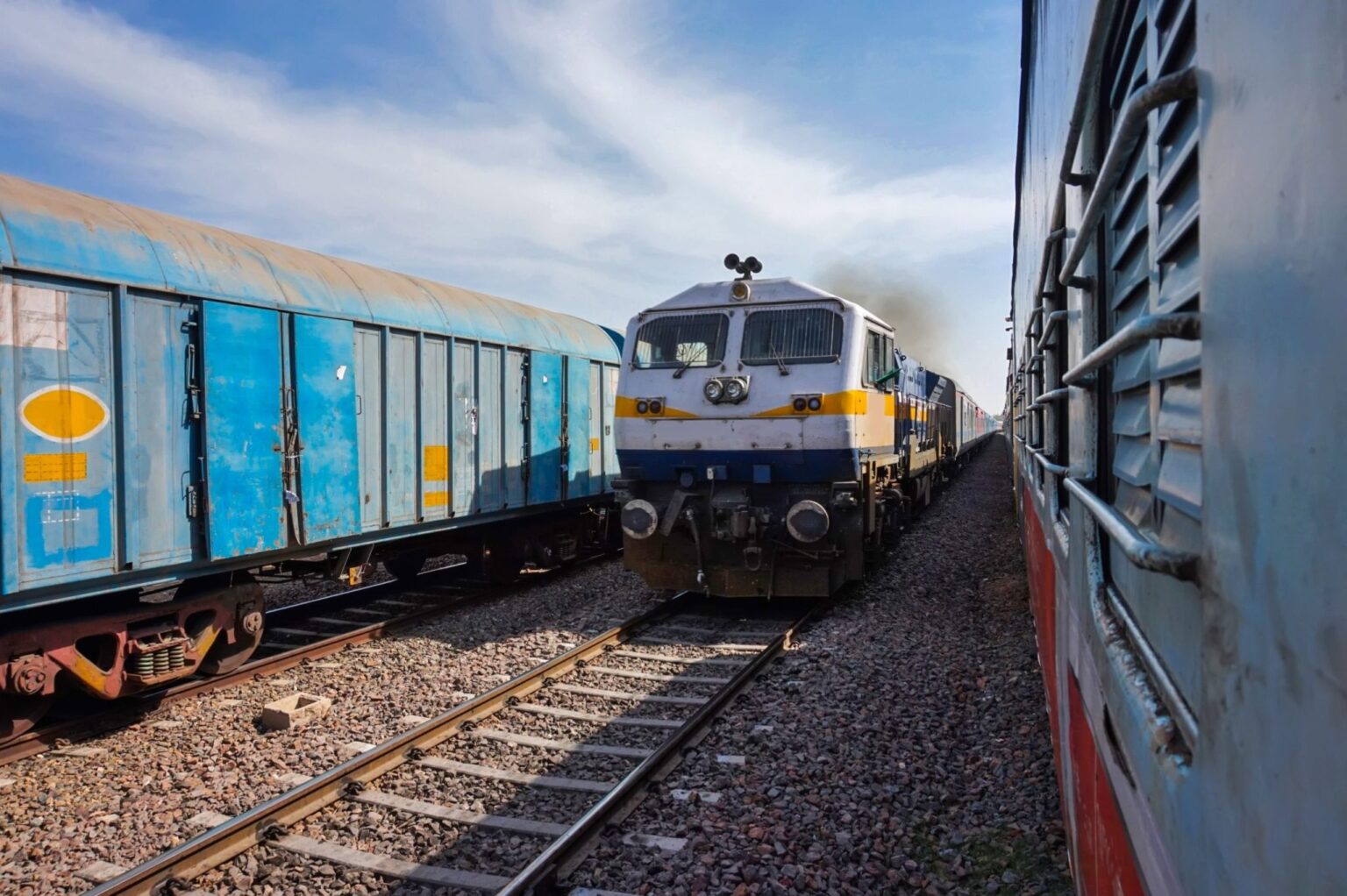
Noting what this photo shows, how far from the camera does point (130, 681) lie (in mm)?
6020

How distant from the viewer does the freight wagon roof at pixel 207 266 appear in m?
5.44

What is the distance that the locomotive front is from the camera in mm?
8430

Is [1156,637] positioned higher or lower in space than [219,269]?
lower

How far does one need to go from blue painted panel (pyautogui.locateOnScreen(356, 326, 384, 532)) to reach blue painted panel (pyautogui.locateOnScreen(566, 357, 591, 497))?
3.53 metres

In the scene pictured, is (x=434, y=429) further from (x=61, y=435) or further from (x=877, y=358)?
(x=877, y=358)

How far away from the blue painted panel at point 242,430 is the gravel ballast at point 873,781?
12.9 ft

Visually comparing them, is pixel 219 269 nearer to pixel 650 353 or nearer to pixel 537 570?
pixel 650 353

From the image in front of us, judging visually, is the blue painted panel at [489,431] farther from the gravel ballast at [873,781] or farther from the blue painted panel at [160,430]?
the gravel ballast at [873,781]

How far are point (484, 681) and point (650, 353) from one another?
4.08 m

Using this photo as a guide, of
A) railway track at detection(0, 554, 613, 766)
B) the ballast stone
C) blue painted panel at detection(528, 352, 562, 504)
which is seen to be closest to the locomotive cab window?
blue painted panel at detection(528, 352, 562, 504)

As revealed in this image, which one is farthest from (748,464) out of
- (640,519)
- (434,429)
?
(434,429)

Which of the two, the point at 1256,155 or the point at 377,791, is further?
the point at 377,791

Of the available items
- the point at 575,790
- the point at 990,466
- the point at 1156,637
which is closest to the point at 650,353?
the point at 575,790

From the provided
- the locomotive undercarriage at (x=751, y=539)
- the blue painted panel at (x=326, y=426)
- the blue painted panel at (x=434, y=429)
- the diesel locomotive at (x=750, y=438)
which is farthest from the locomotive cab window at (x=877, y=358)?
the blue painted panel at (x=326, y=426)
